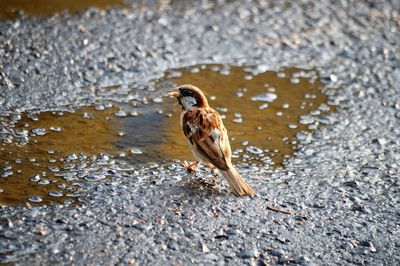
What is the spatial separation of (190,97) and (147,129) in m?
0.48

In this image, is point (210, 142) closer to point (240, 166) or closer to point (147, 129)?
point (240, 166)

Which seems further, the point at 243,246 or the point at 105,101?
the point at 105,101

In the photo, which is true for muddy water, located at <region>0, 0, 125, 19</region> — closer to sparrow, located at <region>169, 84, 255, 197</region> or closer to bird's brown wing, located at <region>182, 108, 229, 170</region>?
sparrow, located at <region>169, 84, 255, 197</region>

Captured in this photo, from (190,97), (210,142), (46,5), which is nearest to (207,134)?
(210,142)

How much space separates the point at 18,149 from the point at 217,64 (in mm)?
2754

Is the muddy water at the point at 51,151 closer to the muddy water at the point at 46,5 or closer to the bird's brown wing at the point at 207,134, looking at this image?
the bird's brown wing at the point at 207,134

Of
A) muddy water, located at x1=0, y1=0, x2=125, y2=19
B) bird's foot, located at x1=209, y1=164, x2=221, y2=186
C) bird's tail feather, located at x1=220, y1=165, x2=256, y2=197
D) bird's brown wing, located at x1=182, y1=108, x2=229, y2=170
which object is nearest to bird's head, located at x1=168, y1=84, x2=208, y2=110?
bird's brown wing, located at x1=182, y1=108, x2=229, y2=170

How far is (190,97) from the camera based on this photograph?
6.05 m

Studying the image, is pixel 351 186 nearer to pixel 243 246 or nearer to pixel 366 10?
pixel 243 246

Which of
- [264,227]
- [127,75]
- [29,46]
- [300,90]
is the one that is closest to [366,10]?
[300,90]

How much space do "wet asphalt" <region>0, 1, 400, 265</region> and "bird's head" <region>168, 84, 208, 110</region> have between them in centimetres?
70

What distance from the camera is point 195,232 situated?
466cm

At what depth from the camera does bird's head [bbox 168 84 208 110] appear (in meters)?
6.02

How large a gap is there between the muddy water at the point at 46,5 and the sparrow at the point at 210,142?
2.99 meters
